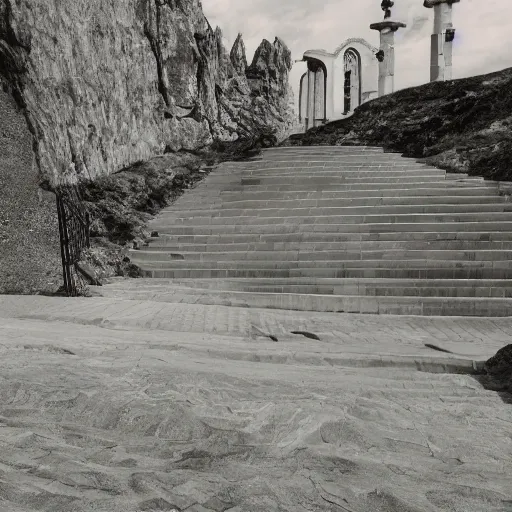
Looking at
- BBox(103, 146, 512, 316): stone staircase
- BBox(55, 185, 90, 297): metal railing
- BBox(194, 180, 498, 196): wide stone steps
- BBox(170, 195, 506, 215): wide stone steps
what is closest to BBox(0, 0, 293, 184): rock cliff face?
BBox(55, 185, 90, 297): metal railing

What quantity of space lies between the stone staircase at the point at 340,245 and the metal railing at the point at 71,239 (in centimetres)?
49

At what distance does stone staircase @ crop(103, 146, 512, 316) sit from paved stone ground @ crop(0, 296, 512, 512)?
8.65 feet

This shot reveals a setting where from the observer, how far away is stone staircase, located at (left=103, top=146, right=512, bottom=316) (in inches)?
269

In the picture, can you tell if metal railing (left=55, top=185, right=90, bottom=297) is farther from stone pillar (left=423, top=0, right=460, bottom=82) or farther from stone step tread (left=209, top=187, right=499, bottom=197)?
stone pillar (left=423, top=0, right=460, bottom=82)

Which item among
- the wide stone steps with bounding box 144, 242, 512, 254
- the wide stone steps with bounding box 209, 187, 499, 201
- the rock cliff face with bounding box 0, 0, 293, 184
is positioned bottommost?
the wide stone steps with bounding box 144, 242, 512, 254

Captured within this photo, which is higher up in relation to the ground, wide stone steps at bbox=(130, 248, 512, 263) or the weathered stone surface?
the weathered stone surface

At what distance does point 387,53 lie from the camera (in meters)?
23.7

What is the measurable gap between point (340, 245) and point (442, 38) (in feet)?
51.3

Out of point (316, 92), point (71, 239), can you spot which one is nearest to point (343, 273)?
point (71, 239)

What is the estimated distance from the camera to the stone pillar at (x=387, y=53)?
77.5ft

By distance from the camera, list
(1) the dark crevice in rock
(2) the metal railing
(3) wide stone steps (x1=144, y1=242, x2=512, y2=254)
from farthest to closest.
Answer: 1. (1) the dark crevice in rock
2. (3) wide stone steps (x1=144, y1=242, x2=512, y2=254)
3. (2) the metal railing

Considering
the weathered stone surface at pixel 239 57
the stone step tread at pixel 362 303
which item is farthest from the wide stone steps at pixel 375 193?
the weathered stone surface at pixel 239 57

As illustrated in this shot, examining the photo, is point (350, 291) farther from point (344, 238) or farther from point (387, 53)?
point (387, 53)

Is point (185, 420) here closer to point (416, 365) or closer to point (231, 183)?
point (416, 365)
